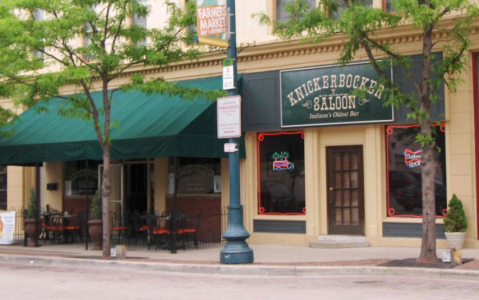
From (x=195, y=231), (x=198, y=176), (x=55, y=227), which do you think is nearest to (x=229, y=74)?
(x=195, y=231)

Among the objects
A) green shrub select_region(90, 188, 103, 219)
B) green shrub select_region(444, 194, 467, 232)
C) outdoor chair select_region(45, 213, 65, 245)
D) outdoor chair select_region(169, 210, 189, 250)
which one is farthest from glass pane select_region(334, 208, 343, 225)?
outdoor chair select_region(45, 213, 65, 245)

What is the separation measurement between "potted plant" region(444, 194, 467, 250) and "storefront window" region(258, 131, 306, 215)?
3766 mm

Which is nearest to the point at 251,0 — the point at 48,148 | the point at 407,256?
the point at 48,148

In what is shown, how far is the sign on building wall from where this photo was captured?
41.4ft

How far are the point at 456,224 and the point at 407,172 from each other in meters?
1.77

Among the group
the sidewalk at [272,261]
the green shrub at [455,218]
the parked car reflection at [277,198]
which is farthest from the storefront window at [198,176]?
the green shrub at [455,218]

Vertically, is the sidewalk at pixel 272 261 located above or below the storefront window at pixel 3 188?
below

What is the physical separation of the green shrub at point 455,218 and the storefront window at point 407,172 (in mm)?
579

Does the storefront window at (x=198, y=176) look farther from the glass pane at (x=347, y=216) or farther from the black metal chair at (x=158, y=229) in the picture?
the glass pane at (x=347, y=216)

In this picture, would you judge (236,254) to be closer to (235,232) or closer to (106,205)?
Result: (235,232)

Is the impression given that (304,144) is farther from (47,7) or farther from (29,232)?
(29,232)

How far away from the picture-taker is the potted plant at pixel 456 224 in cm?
1329

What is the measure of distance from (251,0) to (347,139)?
4.62m

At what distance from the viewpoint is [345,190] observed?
611 inches
